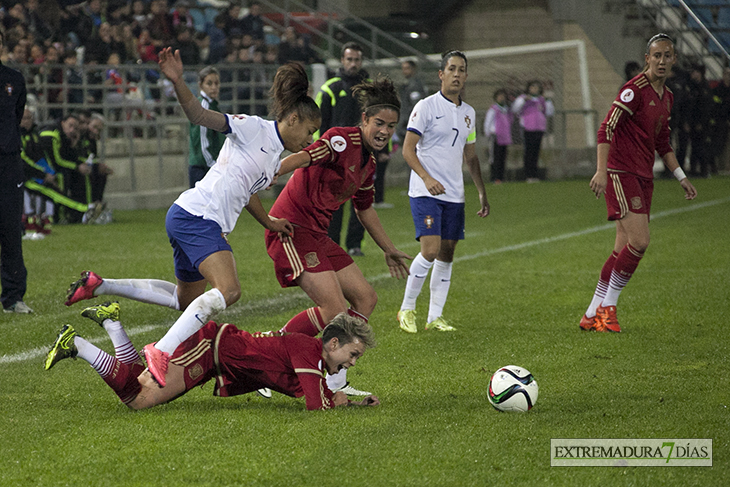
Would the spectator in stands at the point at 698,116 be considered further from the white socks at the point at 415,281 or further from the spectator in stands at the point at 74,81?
the white socks at the point at 415,281

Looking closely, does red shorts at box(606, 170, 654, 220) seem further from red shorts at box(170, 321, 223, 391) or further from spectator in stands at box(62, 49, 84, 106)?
spectator in stands at box(62, 49, 84, 106)

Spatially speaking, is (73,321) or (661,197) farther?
(661,197)

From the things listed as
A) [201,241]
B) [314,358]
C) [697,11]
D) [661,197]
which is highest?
[697,11]

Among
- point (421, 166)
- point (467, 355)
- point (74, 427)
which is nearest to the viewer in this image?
point (74, 427)

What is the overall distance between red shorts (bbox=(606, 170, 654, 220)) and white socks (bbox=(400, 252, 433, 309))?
1.47m

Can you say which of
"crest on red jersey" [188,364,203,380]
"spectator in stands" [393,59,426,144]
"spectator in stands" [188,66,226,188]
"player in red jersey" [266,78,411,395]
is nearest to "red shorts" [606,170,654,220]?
"player in red jersey" [266,78,411,395]

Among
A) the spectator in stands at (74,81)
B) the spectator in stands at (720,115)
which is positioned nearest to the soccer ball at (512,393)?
the spectator in stands at (74,81)

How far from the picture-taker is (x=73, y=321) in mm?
7207

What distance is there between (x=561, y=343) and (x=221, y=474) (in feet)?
11.2

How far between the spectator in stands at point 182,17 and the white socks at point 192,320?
1594 cm

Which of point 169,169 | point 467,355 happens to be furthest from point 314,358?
point 169,169

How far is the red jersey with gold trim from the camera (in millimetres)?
4664

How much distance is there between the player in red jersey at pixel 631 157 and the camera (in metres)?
6.84

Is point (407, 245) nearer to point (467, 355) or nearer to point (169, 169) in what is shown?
point (467, 355)
